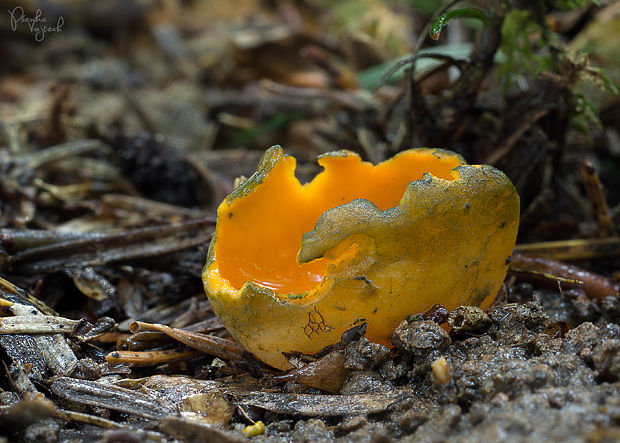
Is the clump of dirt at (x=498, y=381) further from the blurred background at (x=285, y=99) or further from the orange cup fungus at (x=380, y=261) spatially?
the blurred background at (x=285, y=99)

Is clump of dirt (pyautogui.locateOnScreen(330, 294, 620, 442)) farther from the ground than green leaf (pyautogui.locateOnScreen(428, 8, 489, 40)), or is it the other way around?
green leaf (pyautogui.locateOnScreen(428, 8, 489, 40))

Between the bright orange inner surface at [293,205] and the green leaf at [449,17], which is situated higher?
the green leaf at [449,17]

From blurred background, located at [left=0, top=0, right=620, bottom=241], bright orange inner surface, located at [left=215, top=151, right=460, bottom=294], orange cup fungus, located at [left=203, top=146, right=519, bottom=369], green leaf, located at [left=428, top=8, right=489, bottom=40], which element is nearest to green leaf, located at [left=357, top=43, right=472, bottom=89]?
blurred background, located at [left=0, top=0, right=620, bottom=241]

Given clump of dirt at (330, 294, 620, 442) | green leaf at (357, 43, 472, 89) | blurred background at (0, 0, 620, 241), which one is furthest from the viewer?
green leaf at (357, 43, 472, 89)

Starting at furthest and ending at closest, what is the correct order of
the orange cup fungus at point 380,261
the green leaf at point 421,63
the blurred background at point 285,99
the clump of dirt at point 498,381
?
1. the green leaf at point 421,63
2. the blurred background at point 285,99
3. the orange cup fungus at point 380,261
4. the clump of dirt at point 498,381

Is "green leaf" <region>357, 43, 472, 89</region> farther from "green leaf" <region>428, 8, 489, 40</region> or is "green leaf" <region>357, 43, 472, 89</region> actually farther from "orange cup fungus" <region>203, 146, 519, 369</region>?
"orange cup fungus" <region>203, 146, 519, 369</region>

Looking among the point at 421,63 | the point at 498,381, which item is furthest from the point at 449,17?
the point at 498,381

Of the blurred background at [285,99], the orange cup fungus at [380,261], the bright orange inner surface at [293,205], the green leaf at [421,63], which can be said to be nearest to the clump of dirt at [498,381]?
the orange cup fungus at [380,261]

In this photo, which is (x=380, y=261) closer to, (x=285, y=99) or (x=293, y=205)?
(x=293, y=205)
